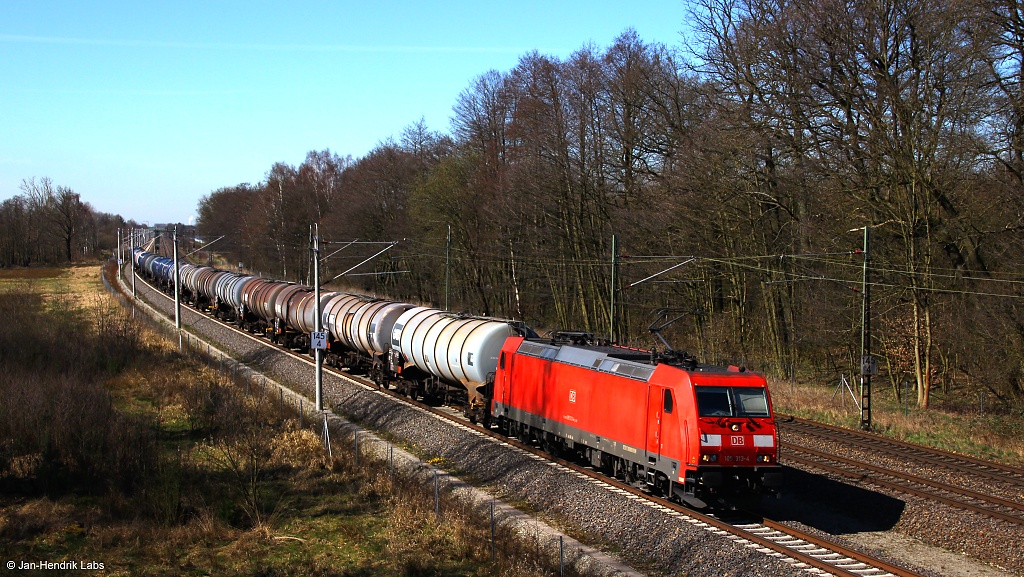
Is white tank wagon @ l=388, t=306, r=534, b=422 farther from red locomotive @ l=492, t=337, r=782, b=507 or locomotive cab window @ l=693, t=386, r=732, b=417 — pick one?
locomotive cab window @ l=693, t=386, r=732, b=417

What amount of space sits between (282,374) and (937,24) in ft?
88.6

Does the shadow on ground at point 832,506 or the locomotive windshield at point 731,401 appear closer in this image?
the locomotive windshield at point 731,401

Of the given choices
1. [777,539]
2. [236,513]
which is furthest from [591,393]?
[236,513]

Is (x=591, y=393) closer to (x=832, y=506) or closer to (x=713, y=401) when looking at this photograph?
(x=713, y=401)

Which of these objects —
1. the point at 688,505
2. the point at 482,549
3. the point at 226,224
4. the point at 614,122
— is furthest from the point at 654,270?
the point at 226,224

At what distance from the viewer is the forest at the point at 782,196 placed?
2466cm

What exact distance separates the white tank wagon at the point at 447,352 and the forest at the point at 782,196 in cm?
628

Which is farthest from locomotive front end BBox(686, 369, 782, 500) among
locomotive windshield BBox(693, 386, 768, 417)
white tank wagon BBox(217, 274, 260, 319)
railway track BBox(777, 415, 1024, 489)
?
white tank wagon BBox(217, 274, 260, 319)

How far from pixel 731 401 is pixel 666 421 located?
1.22 metres

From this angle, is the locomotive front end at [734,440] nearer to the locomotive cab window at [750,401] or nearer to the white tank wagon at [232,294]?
the locomotive cab window at [750,401]

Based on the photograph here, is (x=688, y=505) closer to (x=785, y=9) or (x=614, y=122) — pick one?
(x=785, y=9)

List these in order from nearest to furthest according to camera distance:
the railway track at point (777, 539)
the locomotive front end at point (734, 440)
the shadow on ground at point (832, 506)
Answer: the railway track at point (777, 539) → the locomotive front end at point (734, 440) → the shadow on ground at point (832, 506)

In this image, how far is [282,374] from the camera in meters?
33.5

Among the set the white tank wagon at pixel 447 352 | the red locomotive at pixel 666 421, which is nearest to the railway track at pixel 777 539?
the red locomotive at pixel 666 421
